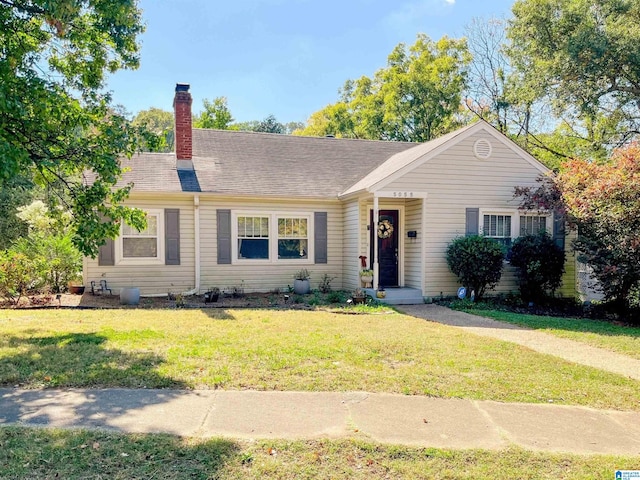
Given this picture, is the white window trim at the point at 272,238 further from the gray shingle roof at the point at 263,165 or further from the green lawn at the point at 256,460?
the green lawn at the point at 256,460

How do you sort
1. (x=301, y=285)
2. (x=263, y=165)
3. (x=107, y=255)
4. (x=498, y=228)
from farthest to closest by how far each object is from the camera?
(x=263, y=165) < (x=301, y=285) < (x=498, y=228) < (x=107, y=255)

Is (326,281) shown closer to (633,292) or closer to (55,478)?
(633,292)

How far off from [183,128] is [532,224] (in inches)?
414

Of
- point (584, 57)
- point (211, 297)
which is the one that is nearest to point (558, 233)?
point (584, 57)

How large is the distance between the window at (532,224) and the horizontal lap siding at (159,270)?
921 cm

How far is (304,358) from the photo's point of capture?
5.51m

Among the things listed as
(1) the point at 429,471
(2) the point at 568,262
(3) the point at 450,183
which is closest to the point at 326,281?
(3) the point at 450,183

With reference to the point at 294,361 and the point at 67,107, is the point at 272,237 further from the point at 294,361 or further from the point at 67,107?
the point at 294,361

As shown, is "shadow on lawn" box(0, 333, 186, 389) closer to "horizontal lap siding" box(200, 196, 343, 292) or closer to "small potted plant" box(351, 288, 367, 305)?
"horizontal lap siding" box(200, 196, 343, 292)

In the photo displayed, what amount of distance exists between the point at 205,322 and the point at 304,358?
3157 mm

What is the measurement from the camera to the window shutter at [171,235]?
11.6 m

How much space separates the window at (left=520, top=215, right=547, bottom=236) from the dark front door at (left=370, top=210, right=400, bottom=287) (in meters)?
3.46

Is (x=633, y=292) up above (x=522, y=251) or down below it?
below

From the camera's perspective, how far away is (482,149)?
1161 cm
